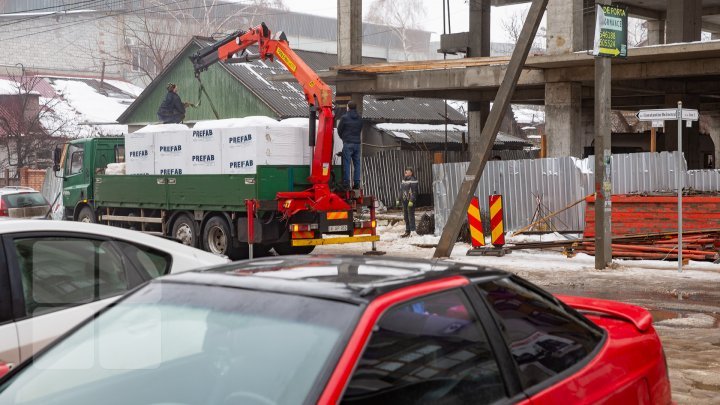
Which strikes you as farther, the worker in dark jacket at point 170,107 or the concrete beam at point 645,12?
the concrete beam at point 645,12

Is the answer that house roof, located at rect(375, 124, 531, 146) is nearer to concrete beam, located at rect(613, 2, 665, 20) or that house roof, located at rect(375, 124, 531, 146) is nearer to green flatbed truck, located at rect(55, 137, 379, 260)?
concrete beam, located at rect(613, 2, 665, 20)

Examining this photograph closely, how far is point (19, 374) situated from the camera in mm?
3785

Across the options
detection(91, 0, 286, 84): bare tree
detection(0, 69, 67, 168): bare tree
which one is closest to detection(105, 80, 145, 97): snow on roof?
detection(0, 69, 67, 168): bare tree

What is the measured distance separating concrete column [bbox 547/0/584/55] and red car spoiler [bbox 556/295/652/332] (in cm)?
1967

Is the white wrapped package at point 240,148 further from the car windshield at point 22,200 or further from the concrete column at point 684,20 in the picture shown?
the concrete column at point 684,20

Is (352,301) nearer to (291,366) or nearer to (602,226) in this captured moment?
(291,366)

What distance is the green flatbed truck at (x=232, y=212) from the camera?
1817 centimetres

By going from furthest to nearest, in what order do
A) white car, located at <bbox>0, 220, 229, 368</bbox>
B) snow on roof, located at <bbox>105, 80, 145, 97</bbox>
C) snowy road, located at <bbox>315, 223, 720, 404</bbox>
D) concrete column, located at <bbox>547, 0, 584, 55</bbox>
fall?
snow on roof, located at <bbox>105, 80, 145, 97</bbox>
concrete column, located at <bbox>547, 0, 584, 55</bbox>
snowy road, located at <bbox>315, 223, 720, 404</bbox>
white car, located at <bbox>0, 220, 229, 368</bbox>

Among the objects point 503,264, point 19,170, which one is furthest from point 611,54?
point 19,170

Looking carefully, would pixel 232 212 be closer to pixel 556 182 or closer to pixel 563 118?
pixel 556 182

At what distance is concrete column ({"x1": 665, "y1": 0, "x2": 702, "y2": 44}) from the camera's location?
30906 millimetres

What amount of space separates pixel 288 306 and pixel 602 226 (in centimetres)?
1418

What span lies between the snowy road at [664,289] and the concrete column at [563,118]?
4.42m

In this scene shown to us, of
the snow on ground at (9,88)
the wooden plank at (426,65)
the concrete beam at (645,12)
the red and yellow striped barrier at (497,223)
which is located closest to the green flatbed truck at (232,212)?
the red and yellow striped barrier at (497,223)
